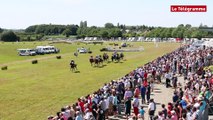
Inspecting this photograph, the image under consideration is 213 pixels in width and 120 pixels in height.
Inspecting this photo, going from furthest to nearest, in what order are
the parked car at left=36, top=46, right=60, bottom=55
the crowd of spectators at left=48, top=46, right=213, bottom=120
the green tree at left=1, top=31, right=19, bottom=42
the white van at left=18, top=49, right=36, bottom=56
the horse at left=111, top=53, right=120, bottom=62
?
1. the green tree at left=1, top=31, right=19, bottom=42
2. the parked car at left=36, top=46, right=60, bottom=55
3. the white van at left=18, top=49, right=36, bottom=56
4. the horse at left=111, top=53, right=120, bottom=62
5. the crowd of spectators at left=48, top=46, right=213, bottom=120

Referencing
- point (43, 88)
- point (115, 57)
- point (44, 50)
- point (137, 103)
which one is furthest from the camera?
point (44, 50)

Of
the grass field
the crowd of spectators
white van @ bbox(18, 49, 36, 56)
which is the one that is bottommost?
the grass field

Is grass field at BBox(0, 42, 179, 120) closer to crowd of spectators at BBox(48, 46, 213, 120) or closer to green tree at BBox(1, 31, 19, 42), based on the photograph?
crowd of spectators at BBox(48, 46, 213, 120)

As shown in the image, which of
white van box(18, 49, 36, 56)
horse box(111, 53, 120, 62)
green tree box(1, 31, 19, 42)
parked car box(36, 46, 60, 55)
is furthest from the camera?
green tree box(1, 31, 19, 42)

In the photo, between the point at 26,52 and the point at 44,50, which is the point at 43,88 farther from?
the point at 44,50

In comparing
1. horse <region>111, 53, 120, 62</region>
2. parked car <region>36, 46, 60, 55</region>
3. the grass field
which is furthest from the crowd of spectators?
parked car <region>36, 46, 60, 55</region>

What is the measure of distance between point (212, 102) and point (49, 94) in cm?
1320

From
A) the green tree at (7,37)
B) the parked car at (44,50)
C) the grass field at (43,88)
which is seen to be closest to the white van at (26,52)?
the parked car at (44,50)

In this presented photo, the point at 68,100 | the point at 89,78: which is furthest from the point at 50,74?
the point at 68,100

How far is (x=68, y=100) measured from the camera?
25.6m

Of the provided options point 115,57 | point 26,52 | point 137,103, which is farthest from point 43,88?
point 26,52

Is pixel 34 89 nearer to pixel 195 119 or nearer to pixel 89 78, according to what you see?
pixel 89 78

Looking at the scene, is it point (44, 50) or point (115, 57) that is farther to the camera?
point (44, 50)

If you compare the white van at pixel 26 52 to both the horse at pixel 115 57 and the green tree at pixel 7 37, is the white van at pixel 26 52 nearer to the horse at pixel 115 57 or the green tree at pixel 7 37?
the horse at pixel 115 57
